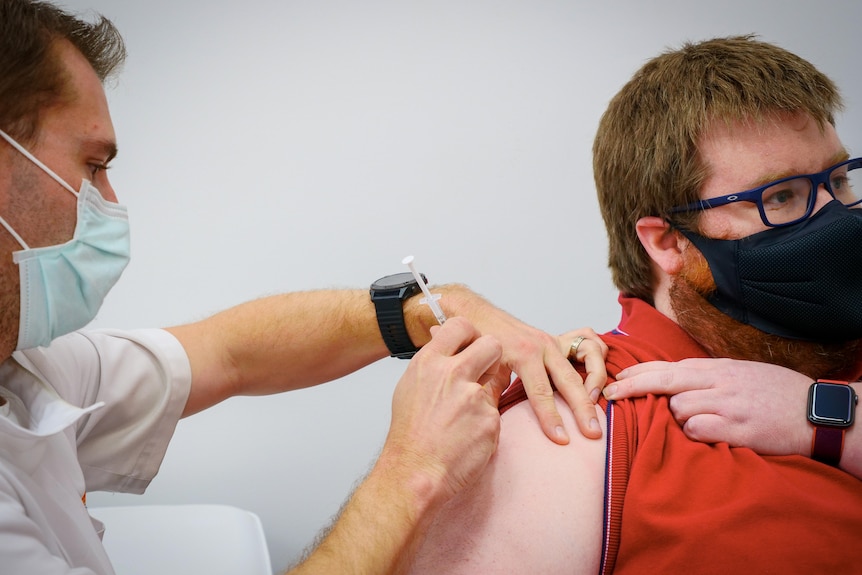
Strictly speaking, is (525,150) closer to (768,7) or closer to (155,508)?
(768,7)

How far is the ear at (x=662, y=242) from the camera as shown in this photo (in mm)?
1417

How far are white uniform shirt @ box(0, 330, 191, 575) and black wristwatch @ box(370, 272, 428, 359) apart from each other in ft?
1.42

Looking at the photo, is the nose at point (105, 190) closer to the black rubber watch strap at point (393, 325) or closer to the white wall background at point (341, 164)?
the black rubber watch strap at point (393, 325)

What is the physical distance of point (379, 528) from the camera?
42.3 inches

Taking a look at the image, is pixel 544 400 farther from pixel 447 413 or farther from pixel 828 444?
pixel 828 444

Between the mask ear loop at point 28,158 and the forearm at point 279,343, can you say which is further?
the forearm at point 279,343

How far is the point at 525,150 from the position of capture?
2.44 meters

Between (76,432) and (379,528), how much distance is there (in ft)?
2.35

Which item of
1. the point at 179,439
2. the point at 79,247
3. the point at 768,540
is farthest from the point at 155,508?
the point at 768,540

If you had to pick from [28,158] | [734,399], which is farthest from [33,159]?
[734,399]

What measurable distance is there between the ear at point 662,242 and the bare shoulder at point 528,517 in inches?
16.4

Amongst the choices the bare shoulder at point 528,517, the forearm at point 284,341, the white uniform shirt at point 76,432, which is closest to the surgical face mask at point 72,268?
the white uniform shirt at point 76,432

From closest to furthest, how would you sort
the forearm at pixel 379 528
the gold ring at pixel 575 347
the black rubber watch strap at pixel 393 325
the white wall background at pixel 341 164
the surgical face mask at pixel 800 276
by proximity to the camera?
the forearm at pixel 379 528 < the surgical face mask at pixel 800 276 < the gold ring at pixel 575 347 < the black rubber watch strap at pixel 393 325 < the white wall background at pixel 341 164

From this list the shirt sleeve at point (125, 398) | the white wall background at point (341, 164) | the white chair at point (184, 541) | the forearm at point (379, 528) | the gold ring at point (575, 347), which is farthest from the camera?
the white wall background at point (341, 164)
